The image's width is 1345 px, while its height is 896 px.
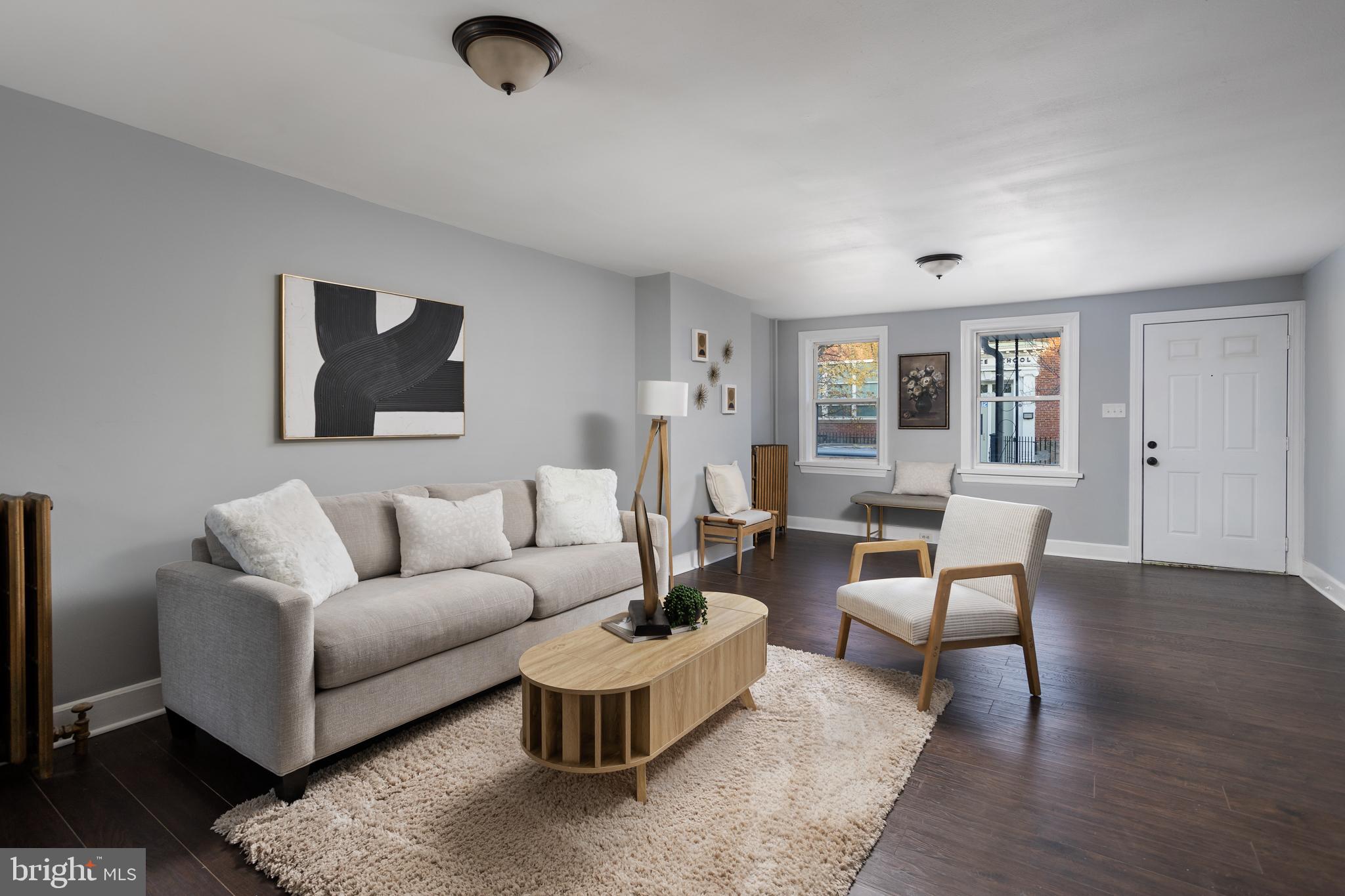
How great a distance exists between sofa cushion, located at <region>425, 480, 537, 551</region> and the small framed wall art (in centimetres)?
201

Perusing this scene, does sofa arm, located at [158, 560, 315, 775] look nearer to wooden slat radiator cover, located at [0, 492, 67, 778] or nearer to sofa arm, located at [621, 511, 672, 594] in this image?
wooden slat radiator cover, located at [0, 492, 67, 778]

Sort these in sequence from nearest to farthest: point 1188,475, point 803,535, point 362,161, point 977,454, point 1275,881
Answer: point 1275,881 < point 362,161 < point 1188,475 < point 977,454 < point 803,535

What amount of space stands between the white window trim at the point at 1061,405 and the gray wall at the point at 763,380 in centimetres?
198

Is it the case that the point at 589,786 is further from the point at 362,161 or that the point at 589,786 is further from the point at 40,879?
the point at 362,161

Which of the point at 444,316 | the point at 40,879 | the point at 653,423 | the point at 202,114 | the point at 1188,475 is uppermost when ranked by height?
the point at 202,114

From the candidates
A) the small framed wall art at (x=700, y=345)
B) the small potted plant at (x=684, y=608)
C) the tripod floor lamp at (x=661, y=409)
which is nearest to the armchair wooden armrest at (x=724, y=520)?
the tripod floor lamp at (x=661, y=409)

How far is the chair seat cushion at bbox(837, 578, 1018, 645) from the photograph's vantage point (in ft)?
Result: 9.17

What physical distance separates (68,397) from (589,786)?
236 centimetres

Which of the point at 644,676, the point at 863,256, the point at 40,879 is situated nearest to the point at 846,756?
the point at 644,676

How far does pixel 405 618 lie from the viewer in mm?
2373

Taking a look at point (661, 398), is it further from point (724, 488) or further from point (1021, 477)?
point (1021, 477)

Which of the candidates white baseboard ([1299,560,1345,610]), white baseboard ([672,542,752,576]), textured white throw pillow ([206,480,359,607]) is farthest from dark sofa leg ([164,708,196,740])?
white baseboard ([1299,560,1345,610])

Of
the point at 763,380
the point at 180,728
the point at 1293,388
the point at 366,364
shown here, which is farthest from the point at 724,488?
the point at 1293,388

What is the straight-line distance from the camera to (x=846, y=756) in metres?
2.36
